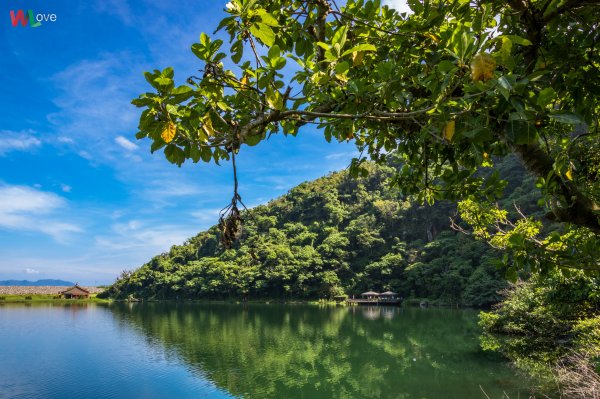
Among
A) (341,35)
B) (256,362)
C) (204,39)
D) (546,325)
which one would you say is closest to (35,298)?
(256,362)

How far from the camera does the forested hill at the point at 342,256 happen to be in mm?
33197

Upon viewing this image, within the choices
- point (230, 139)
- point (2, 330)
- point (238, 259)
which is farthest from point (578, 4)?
point (238, 259)

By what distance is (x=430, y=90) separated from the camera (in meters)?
1.61

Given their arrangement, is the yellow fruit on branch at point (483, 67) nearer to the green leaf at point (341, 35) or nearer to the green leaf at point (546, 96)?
the green leaf at point (546, 96)

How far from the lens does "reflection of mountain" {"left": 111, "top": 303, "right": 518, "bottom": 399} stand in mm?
10758

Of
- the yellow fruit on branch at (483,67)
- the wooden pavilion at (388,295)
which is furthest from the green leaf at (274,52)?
the wooden pavilion at (388,295)

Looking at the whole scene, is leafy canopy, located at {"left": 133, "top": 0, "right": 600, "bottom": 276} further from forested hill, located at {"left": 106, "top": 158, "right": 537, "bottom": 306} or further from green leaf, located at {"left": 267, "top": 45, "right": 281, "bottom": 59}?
forested hill, located at {"left": 106, "top": 158, "right": 537, "bottom": 306}

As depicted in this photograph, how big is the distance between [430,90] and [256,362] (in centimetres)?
1443

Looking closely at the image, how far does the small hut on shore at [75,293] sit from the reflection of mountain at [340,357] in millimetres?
36292

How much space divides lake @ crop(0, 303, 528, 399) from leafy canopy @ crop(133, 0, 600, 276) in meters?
9.39

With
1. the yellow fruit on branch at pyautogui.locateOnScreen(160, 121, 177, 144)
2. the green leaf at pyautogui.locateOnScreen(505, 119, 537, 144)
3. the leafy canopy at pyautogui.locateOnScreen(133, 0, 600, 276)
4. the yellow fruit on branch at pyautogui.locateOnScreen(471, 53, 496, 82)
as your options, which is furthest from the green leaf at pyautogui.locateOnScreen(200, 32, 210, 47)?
the green leaf at pyautogui.locateOnScreen(505, 119, 537, 144)

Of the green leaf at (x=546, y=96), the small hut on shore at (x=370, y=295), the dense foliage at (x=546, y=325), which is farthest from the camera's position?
the small hut on shore at (x=370, y=295)

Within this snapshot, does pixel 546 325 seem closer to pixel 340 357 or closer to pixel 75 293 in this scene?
pixel 340 357

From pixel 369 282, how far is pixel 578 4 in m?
41.2
